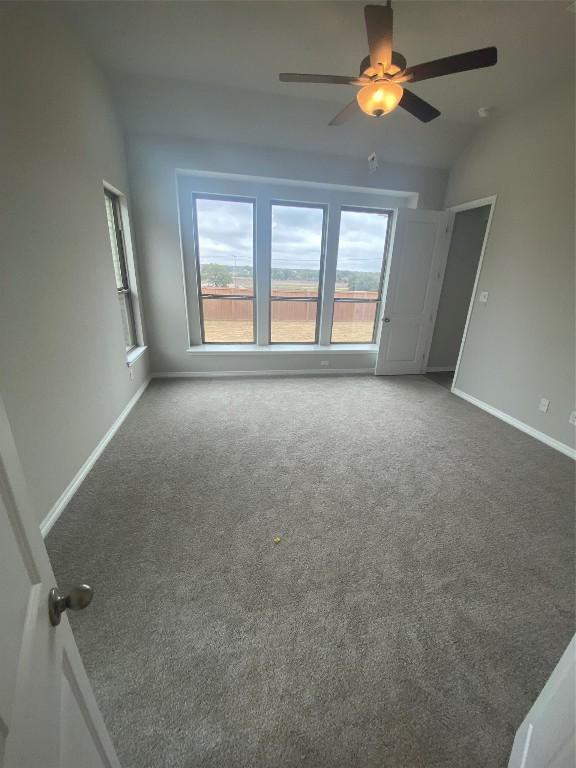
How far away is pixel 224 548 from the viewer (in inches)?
65.8

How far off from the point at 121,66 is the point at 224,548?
3.87m

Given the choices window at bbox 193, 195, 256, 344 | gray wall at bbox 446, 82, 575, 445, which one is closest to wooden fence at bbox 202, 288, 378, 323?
window at bbox 193, 195, 256, 344

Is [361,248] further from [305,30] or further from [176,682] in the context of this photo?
[176,682]

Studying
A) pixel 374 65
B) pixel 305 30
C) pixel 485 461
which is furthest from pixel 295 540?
pixel 305 30

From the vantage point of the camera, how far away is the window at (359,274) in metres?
4.20

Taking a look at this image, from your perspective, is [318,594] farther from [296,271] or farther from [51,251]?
[296,271]

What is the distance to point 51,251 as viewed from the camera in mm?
1898

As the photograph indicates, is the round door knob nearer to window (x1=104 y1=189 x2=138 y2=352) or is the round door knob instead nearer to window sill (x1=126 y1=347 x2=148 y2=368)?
window sill (x1=126 y1=347 x2=148 y2=368)

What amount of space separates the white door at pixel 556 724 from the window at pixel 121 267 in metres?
3.68

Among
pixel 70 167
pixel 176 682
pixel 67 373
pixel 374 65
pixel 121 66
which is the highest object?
pixel 121 66

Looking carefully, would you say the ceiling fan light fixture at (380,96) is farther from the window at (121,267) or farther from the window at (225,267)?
the window at (121,267)

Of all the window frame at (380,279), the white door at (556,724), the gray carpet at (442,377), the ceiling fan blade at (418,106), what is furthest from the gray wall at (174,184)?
the white door at (556,724)

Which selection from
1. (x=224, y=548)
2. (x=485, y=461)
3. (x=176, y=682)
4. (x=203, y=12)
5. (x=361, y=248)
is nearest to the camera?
(x=176, y=682)

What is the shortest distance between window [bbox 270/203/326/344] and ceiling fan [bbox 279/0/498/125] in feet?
6.66
